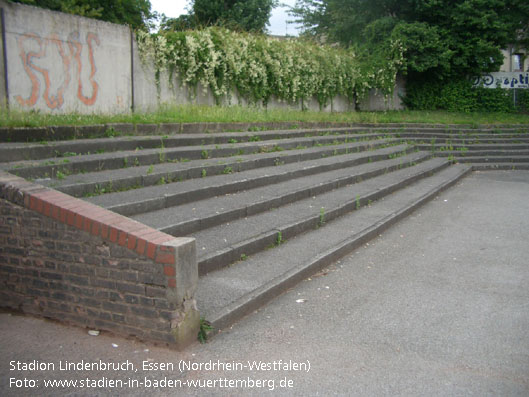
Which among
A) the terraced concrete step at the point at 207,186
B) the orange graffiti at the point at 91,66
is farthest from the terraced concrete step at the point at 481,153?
the orange graffiti at the point at 91,66

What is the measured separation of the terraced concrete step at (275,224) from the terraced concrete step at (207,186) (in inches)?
29.1

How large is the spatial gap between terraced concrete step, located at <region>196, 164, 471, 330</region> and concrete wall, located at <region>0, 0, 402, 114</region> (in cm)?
588

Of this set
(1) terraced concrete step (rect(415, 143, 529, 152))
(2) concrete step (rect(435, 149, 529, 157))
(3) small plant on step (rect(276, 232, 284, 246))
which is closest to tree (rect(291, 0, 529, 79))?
(1) terraced concrete step (rect(415, 143, 529, 152))

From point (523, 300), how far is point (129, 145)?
6142mm

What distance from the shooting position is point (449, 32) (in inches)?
945

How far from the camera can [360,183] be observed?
393 inches

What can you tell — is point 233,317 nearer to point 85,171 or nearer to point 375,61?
point 85,171

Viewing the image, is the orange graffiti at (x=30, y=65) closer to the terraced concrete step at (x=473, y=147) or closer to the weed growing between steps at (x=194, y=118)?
the weed growing between steps at (x=194, y=118)

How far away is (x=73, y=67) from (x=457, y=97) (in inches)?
822

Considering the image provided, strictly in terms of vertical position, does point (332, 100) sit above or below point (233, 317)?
above

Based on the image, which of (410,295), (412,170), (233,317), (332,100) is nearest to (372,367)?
(233,317)

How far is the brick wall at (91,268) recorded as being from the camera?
3727mm

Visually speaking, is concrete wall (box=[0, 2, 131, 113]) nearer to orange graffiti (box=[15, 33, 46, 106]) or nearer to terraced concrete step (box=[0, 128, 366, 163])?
orange graffiti (box=[15, 33, 46, 106])

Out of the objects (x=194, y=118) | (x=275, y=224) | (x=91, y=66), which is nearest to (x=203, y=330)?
(x=275, y=224)
